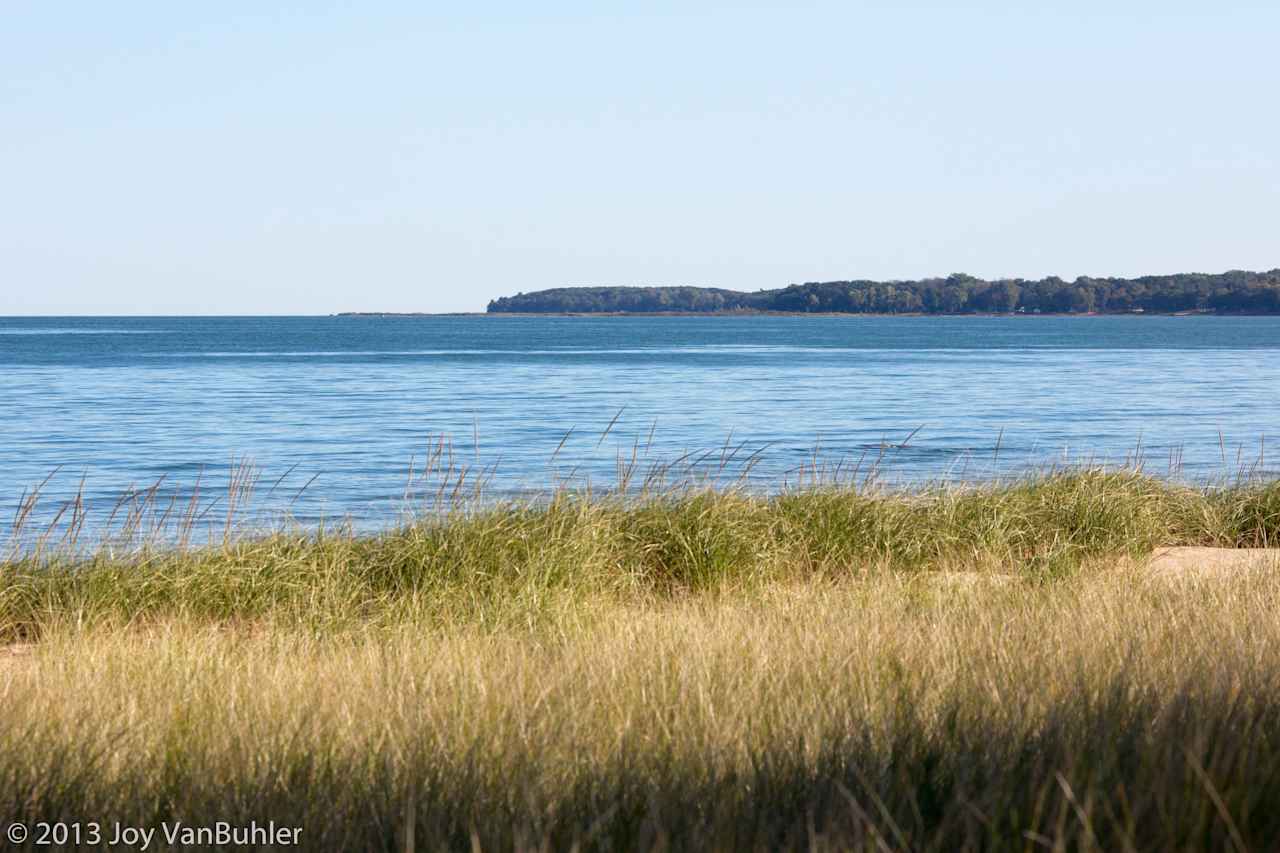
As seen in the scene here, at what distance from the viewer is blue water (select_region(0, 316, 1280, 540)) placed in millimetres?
21562

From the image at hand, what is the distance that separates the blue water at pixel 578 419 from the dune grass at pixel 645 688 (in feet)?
6.07

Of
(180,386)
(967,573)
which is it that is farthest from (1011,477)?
(180,386)

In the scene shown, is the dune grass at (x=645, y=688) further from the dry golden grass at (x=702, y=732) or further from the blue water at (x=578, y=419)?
the blue water at (x=578, y=419)

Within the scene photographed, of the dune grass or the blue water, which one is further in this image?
the blue water

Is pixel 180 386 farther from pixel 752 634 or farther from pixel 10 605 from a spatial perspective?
pixel 752 634

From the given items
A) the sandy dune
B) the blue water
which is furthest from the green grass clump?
the blue water

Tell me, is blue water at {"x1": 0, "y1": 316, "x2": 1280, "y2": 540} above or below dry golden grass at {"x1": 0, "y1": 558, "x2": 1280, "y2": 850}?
below

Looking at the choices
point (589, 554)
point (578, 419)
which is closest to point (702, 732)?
point (589, 554)

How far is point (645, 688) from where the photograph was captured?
202 inches

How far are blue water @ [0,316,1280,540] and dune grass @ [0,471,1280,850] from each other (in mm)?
1850

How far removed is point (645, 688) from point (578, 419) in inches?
1152

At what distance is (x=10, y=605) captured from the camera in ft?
27.6

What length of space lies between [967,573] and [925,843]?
6.63 meters

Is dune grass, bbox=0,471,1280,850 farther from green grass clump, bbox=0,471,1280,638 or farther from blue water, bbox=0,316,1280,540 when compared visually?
blue water, bbox=0,316,1280,540
